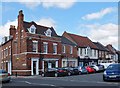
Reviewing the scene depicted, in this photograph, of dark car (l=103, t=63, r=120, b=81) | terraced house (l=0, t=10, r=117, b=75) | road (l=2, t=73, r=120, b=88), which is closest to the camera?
road (l=2, t=73, r=120, b=88)

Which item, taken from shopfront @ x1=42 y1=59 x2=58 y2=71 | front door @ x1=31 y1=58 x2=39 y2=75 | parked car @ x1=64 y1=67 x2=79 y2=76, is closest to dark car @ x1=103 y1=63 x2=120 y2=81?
parked car @ x1=64 y1=67 x2=79 y2=76

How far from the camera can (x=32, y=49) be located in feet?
143

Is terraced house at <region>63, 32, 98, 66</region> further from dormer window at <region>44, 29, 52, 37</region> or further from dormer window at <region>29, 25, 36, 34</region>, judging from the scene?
dormer window at <region>29, 25, 36, 34</region>

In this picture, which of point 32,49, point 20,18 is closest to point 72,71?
point 32,49

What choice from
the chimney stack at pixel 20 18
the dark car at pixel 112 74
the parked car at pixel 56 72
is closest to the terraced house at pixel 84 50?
the chimney stack at pixel 20 18

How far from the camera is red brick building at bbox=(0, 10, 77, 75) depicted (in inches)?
1694

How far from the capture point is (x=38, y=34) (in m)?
44.9

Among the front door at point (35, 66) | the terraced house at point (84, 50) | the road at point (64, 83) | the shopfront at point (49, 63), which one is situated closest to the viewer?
the road at point (64, 83)

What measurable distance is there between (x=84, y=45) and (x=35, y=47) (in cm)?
2003

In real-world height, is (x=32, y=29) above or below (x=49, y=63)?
above

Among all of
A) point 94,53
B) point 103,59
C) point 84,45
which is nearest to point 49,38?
point 84,45

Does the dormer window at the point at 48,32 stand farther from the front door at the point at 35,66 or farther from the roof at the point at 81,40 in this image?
the roof at the point at 81,40

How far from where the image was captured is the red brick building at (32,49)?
43.0m

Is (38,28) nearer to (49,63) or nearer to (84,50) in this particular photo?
(49,63)
